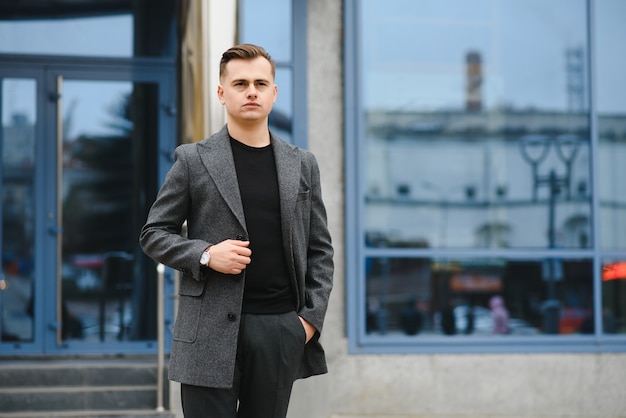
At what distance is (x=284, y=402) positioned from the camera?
2900 mm

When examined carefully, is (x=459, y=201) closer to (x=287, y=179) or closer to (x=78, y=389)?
(x=78, y=389)

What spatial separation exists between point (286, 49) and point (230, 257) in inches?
152

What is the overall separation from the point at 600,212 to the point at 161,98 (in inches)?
142

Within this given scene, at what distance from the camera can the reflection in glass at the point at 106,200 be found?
23.5 ft

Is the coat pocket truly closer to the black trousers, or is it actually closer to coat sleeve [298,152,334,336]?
the black trousers

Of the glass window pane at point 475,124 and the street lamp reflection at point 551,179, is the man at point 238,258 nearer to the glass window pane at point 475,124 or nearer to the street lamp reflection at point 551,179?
the glass window pane at point 475,124

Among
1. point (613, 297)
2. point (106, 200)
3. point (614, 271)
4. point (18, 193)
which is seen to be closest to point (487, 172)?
point (614, 271)

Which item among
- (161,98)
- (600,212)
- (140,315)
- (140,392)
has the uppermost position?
(161,98)

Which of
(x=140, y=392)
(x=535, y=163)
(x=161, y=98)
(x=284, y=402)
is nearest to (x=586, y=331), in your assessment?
(x=535, y=163)

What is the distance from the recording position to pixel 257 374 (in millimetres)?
2814

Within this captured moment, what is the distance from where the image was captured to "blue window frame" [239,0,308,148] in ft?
20.6

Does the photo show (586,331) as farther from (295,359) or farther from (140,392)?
(295,359)

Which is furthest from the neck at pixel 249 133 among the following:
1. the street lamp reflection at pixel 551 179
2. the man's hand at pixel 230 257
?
the street lamp reflection at pixel 551 179

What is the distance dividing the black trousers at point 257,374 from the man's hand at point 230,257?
19 centimetres
